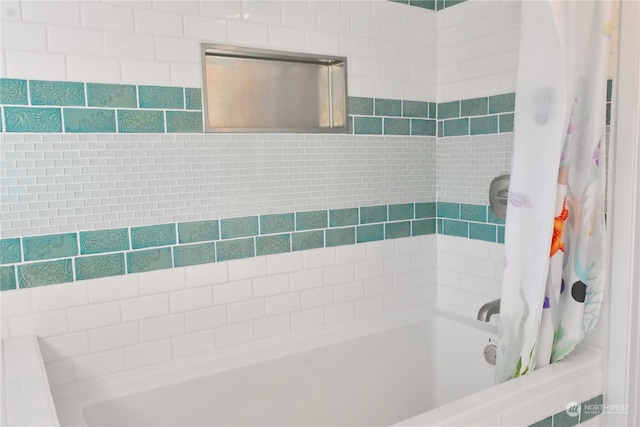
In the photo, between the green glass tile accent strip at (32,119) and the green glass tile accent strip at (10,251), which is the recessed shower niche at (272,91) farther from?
the green glass tile accent strip at (10,251)

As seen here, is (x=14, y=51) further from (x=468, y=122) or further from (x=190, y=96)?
(x=468, y=122)

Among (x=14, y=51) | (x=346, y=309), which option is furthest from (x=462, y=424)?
(x=14, y=51)

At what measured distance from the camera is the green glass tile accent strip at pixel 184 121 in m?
1.92

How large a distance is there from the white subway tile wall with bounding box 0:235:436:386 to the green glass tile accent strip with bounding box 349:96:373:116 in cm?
60

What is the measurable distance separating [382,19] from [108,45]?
1.20m

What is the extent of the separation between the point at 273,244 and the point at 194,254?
33 centimetres

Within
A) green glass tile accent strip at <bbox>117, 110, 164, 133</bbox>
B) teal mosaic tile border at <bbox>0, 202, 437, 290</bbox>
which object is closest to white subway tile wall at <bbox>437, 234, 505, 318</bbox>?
teal mosaic tile border at <bbox>0, 202, 437, 290</bbox>

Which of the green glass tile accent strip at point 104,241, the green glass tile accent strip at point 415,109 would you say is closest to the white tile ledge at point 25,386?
the green glass tile accent strip at point 104,241

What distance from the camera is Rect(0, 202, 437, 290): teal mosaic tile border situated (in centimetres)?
174

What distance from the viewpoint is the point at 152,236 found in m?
1.92

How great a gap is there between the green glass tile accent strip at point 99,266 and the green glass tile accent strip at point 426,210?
1.39 m

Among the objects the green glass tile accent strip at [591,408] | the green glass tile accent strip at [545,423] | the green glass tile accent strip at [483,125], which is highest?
the green glass tile accent strip at [483,125]

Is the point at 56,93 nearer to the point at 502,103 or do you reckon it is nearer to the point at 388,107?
the point at 388,107

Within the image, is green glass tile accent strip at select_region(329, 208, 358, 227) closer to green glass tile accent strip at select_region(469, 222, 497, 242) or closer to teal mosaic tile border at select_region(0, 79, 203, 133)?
green glass tile accent strip at select_region(469, 222, 497, 242)
